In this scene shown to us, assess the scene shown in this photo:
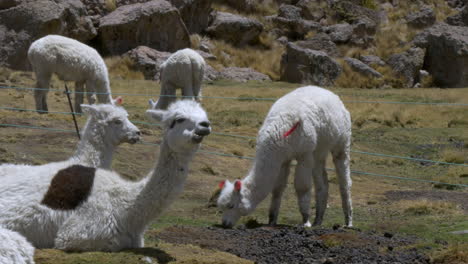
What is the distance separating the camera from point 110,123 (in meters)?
7.04

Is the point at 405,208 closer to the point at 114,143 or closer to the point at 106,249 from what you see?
the point at 114,143

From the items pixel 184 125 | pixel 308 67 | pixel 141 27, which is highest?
pixel 184 125

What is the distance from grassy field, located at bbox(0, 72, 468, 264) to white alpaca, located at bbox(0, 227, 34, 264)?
140 centimetres

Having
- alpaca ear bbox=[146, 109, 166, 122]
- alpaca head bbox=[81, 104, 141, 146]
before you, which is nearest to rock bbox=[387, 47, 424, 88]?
alpaca head bbox=[81, 104, 141, 146]

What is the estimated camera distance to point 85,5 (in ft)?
100

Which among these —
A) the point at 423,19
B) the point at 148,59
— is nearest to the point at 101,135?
the point at 148,59

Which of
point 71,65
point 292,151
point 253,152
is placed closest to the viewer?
point 292,151

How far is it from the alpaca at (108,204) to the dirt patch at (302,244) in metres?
1.39

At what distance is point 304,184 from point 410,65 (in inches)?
989

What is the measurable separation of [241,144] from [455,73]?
1778 cm

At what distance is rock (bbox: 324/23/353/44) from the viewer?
119ft

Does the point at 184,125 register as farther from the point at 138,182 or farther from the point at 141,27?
the point at 141,27

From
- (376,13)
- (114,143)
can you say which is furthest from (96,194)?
(376,13)

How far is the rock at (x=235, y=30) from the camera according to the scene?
35.3 metres
